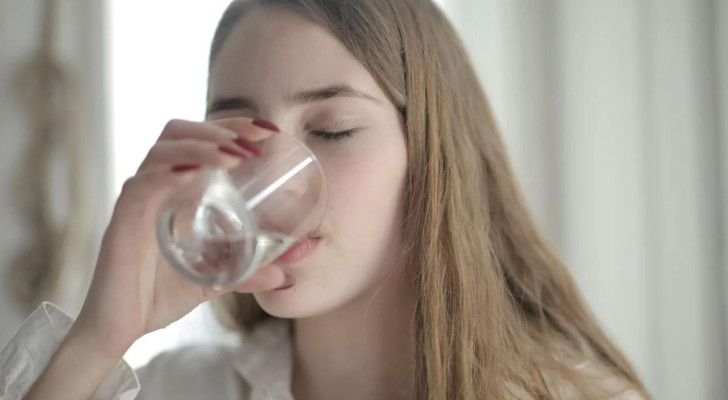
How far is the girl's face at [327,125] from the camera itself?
901 mm

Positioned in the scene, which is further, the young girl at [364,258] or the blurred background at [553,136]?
the blurred background at [553,136]

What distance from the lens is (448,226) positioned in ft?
3.32

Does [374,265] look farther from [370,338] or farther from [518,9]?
[518,9]

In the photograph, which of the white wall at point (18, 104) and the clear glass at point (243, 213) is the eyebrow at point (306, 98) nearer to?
the clear glass at point (243, 213)

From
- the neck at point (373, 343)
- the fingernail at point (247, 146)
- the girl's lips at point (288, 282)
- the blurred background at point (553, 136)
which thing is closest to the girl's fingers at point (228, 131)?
the fingernail at point (247, 146)

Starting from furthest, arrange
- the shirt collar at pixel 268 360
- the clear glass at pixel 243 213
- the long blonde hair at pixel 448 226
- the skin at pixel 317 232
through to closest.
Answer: the shirt collar at pixel 268 360 < the long blonde hair at pixel 448 226 < the skin at pixel 317 232 < the clear glass at pixel 243 213

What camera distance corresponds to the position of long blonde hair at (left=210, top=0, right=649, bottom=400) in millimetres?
980

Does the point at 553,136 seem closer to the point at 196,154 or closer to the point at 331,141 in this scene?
the point at 331,141

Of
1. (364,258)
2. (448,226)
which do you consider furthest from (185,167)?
(448,226)

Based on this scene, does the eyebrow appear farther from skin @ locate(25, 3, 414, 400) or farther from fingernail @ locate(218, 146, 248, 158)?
fingernail @ locate(218, 146, 248, 158)

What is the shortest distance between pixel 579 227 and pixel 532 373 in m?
0.42

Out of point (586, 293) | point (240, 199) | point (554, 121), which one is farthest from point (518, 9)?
point (240, 199)

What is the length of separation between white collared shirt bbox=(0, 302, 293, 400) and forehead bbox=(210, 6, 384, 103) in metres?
0.42

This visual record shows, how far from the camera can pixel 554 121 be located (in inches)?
53.1
